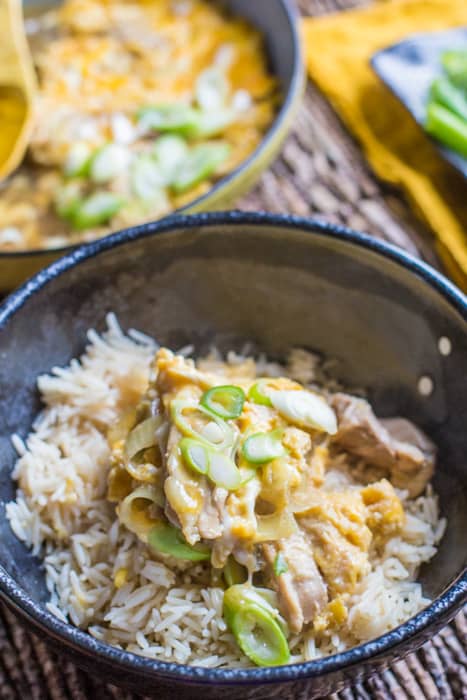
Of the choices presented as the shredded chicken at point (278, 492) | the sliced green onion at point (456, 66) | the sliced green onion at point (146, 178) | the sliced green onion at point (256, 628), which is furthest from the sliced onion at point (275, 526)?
the sliced green onion at point (456, 66)

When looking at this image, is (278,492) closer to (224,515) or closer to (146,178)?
(224,515)

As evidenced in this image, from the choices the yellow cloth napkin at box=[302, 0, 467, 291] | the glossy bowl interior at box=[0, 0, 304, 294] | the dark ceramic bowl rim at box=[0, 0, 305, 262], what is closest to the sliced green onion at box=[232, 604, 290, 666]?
the dark ceramic bowl rim at box=[0, 0, 305, 262]

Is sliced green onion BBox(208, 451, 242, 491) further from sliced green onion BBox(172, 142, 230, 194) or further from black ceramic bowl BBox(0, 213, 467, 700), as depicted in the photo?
sliced green onion BBox(172, 142, 230, 194)

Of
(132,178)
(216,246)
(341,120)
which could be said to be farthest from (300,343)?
(341,120)

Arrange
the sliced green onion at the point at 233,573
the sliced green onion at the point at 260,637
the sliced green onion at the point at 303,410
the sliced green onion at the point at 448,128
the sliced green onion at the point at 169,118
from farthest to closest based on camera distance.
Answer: the sliced green onion at the point at 169,118
the sliced green onion at the point at 448,128
the sliced green onion at the point at 303,410
the sliced green onion at the point at 233,573
the sliced green onion at the point at 260,637

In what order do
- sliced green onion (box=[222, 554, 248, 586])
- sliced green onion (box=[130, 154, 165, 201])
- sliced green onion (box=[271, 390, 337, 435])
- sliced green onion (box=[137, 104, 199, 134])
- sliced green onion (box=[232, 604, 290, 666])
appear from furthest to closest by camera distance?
1. sliced green onion (box=[137, 104, 199, 134])
2. sliced green onion (box=[130, 154, 165, 201])
3. sliced green onion (box=[271, 390, 337, 435])
4. sliced green onion (box=[222, 554, 248, 586])
5. sliced green onion (box=[232, 604, 290, 666])

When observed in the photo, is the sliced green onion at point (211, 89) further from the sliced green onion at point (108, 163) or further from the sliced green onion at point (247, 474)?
the sliced green onion at point (247, 474)

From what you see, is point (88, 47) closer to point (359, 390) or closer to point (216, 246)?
point (216, 246)

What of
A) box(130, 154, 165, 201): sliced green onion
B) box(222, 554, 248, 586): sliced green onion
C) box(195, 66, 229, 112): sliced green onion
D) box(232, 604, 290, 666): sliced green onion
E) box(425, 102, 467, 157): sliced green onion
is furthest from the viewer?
box(195, 66, 229, 112): sliced green onion
